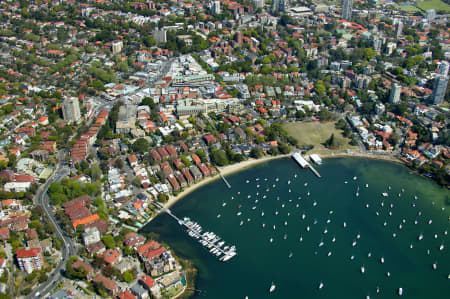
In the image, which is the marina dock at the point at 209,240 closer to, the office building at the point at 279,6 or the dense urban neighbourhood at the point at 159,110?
the dense urban neighbourhood at the point at 159,110

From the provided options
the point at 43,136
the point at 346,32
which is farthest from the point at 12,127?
the point at 346,32

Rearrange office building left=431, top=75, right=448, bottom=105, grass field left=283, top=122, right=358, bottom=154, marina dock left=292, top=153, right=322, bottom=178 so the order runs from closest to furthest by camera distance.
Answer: marina dock left=292, top=153, right=322, bottom=178 < grass field left=283, top=122, right=358, bottom=154 < office building left=431, top=75, right=448, bottom=105

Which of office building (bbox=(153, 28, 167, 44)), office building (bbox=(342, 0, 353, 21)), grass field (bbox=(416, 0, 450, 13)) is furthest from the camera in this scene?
grass field (bbox=(416, 0, 450, 13))

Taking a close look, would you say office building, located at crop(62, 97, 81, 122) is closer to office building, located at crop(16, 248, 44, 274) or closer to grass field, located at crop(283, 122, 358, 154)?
office building, located at crop(16, 248, 44, 274)

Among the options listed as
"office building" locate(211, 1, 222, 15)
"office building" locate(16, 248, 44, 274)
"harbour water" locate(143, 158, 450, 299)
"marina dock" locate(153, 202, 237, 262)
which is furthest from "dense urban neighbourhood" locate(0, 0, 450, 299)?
"marina dock" locate(153, 202, 237, 262)

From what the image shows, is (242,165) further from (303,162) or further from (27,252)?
(27,252)

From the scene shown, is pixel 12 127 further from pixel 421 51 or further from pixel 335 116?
pixel 421 51
